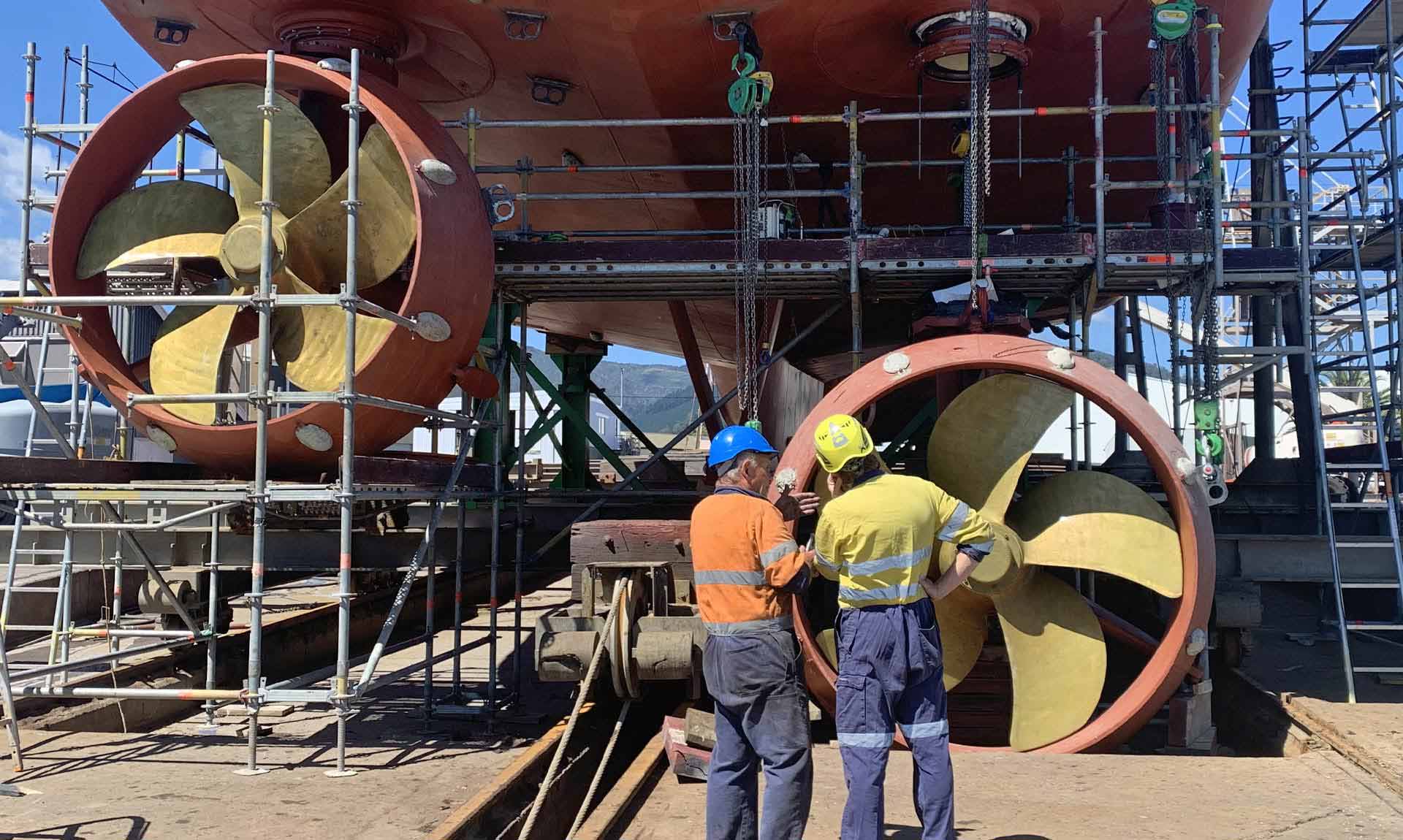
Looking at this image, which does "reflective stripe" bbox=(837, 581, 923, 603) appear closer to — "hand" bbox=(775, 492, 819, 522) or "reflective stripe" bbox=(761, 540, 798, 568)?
"reflective stripe" bbox=(761, 540, 798, 568)

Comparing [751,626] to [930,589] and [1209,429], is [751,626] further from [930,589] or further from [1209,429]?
[1209,429]

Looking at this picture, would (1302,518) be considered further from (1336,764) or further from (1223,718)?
(1336,764)

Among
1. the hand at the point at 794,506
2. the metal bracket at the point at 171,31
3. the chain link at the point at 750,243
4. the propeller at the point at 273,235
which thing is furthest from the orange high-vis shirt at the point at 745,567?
the metal bracket at the point at 171,31

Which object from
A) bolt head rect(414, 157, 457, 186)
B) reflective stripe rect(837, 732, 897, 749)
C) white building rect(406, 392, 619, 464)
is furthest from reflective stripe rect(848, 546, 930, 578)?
white building rect(406, 392, 619, 464)

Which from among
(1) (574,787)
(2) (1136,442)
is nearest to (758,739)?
(1) (574,787)

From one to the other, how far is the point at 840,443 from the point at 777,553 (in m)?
0.51

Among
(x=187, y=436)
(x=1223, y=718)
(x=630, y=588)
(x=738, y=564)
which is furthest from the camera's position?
(x=1223, y=718)

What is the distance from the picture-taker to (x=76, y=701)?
674 cm

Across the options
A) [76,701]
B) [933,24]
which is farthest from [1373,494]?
[76,701]

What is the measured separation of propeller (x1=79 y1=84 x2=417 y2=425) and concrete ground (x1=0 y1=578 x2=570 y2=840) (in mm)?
1918

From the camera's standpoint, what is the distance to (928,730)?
392 centimetres

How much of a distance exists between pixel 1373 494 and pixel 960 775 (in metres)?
16.1

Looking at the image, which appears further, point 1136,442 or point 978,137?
point 978,137

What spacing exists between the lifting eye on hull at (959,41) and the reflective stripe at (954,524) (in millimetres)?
4174
